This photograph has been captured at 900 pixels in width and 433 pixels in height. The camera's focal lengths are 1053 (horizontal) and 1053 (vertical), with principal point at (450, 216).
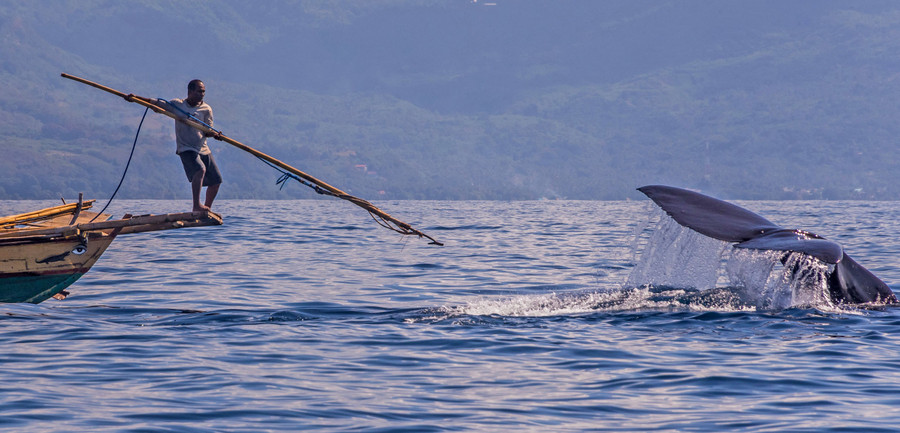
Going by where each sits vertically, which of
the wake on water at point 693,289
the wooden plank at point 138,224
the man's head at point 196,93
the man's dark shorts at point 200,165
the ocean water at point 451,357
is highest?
the man's head at point 196,93

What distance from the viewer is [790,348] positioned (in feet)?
37.1

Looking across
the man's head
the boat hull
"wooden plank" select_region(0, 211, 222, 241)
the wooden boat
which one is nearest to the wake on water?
"wooden plank" select_region(0, 211, 222, 241)

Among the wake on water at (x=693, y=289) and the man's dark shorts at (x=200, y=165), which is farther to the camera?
the man's dark shorts at (x=200, y=165)

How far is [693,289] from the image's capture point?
50.6 feet

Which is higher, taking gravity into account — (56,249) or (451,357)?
(56,249)

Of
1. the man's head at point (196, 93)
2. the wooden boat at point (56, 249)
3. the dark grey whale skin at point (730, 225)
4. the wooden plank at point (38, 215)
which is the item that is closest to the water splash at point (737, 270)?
the dark grey whale skin at point (730, 225)

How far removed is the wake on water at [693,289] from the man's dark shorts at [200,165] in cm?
360

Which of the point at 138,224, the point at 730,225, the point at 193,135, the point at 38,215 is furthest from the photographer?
the point at 38,215

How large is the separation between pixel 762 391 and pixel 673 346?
2.13 m

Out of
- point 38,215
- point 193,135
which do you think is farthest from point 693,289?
point 38,215

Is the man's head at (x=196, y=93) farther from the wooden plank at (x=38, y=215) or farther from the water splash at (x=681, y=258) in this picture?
the water splash at (x=681, y=258)

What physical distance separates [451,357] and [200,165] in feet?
16.2

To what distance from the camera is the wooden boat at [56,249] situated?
1436cm

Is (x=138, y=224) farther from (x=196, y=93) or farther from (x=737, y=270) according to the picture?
(x=737, y=270)
